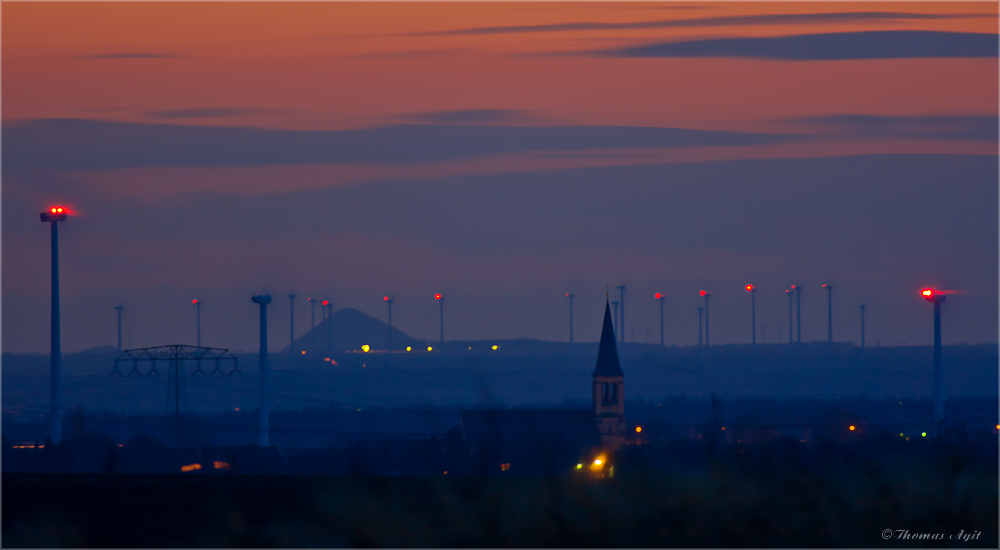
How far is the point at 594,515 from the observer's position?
24.2 metres

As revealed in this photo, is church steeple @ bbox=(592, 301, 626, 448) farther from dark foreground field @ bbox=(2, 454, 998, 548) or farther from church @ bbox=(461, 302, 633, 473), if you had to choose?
dark foreground field @ bbox=(2, 454, 998, 548)

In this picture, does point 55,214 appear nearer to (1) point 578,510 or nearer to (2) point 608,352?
(2) point 608,352

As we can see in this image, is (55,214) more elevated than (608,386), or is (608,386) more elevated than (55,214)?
(55,214)

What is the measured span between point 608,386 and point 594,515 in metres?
151

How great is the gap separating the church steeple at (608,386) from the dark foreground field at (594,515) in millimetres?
144751

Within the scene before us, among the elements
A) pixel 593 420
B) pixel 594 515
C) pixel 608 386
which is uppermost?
pixel 594 515

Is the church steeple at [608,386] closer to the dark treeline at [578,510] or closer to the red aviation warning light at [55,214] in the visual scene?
the red aviation warning light at [55,214]

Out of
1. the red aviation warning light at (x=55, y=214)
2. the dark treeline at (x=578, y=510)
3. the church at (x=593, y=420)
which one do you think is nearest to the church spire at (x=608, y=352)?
the church at (x=593, y=420)

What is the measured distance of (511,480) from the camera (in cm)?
2994

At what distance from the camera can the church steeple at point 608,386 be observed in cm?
17300

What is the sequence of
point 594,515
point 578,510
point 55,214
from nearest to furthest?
point 594,515
point 578,510
point 55,214

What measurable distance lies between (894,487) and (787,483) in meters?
2.23

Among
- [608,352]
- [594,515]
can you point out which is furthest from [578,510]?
[608,352]

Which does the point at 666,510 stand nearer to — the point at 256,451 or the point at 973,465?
the point at 973,465
